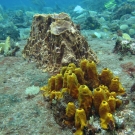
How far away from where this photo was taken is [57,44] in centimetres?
606

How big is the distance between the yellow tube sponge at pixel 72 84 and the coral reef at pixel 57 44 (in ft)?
5.90

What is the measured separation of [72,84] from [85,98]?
1.45 ft

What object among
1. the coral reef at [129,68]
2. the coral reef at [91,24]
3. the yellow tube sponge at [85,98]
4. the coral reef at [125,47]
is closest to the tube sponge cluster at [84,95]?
the yellow tube sponge at [85,98]

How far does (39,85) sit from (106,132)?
8.48 ft

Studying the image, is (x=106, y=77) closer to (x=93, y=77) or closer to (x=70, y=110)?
(x=93, y=77)

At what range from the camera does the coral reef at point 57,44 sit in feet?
19.5

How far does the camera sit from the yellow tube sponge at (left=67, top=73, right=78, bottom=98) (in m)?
3.87

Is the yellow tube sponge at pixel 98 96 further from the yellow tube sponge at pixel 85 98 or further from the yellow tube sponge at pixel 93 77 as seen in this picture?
the yellow tube sponge at pixel 93 77

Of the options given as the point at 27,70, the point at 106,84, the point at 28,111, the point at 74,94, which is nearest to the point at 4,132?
the point at 28,111

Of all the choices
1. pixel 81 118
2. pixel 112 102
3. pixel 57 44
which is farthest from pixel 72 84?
pixel 57 44

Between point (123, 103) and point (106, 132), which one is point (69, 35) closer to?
point (123, 103)

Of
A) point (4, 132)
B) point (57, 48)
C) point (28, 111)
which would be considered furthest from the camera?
point (57, 48)

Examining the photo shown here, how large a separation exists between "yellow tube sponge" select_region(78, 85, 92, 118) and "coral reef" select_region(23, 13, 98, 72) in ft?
7.10

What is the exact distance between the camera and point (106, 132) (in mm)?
3436
